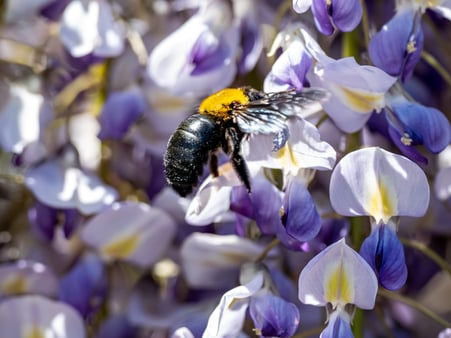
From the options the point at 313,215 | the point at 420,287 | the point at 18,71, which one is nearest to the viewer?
the point at 313,215

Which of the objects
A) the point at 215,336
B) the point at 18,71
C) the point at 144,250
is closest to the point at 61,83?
the point at 18,71

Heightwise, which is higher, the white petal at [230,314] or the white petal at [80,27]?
the white petal at [80,27]

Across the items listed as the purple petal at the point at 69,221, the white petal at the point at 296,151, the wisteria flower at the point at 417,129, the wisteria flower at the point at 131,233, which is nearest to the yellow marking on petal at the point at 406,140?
the wisteria flower at the point at 417,129

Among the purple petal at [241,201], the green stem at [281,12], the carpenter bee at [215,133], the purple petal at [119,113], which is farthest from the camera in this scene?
the purple petal at [119,113]

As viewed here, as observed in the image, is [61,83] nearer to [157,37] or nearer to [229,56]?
[157,37]

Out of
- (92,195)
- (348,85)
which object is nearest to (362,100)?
(348,85)

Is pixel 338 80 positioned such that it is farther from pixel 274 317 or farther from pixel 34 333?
pixel 34 333

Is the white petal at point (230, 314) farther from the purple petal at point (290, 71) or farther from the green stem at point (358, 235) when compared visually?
the purple petal at point (290, 71)
